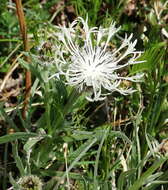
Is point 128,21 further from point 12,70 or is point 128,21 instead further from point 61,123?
point 61,123

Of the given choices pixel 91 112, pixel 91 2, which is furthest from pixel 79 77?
pixel 91 2

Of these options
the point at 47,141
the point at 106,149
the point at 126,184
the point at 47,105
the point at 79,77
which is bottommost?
the point at 126,184

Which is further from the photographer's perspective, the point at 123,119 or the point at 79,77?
the point at 123,119

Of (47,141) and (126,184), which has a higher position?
(47,141)

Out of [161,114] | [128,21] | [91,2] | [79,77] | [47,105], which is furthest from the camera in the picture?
[128,21]

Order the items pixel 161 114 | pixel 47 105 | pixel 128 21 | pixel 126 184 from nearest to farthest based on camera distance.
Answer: pixel 47 105, pixel 126 184, pixel 161 114, pixel 128 21

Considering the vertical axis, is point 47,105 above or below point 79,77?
below

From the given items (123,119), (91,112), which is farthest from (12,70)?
(123,119)

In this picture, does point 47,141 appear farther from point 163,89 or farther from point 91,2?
point 91,2

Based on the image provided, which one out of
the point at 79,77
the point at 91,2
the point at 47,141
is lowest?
the point at 47,141
